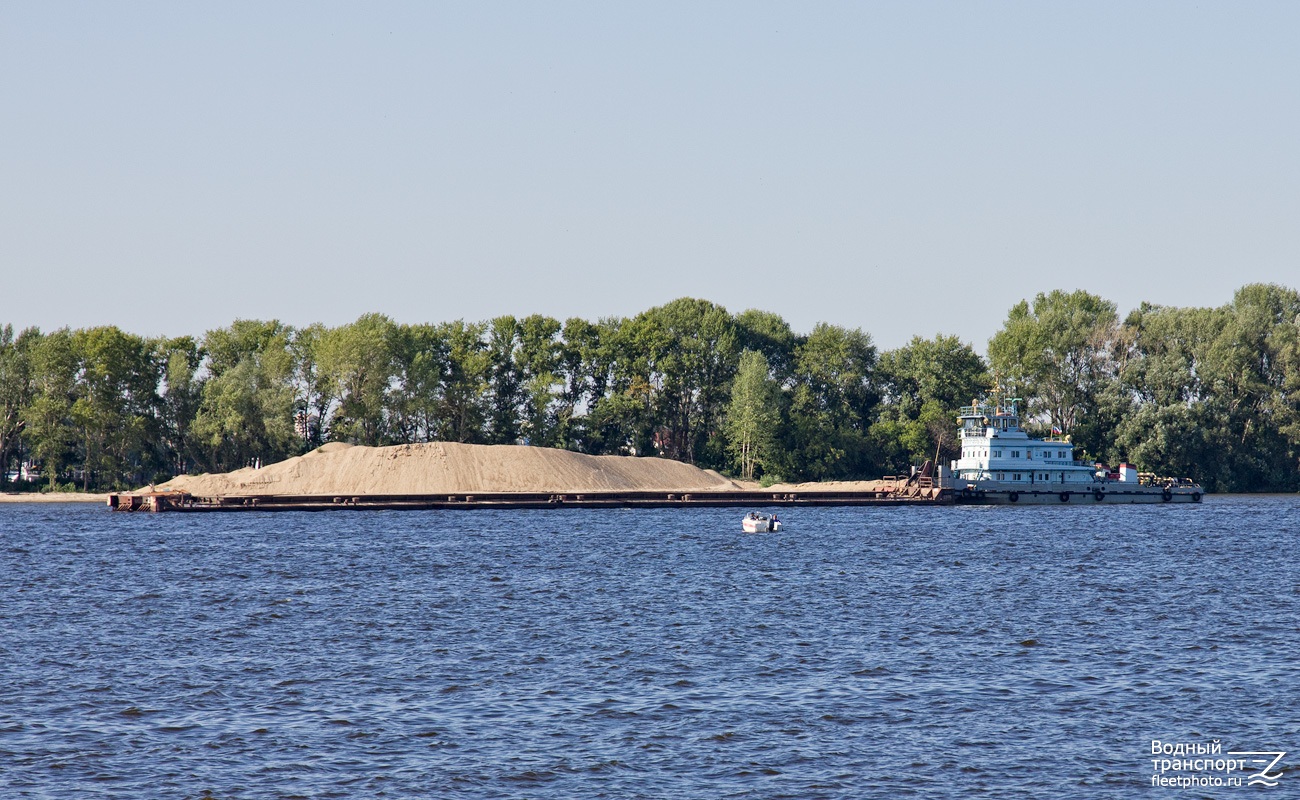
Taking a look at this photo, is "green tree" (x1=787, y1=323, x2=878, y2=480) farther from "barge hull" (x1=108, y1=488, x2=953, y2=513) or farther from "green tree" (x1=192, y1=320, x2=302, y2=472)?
"green tree" (x1=192, y1=320, x2=302, y2=472)

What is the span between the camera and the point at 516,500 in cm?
11344

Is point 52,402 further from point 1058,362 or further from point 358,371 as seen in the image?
point 1058,362

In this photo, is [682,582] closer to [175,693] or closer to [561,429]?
[175,693]

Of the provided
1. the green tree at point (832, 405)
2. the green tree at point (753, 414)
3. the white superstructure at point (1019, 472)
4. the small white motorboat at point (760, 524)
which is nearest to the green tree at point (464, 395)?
the green tree at point (753, 414)

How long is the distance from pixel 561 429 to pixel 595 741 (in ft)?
388

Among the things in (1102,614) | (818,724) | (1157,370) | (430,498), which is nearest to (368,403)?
(430,498)

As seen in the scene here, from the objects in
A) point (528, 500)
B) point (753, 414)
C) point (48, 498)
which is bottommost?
point (528, 500)

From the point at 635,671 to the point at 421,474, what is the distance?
89.0 metres

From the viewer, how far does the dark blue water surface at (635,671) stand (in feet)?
82.8

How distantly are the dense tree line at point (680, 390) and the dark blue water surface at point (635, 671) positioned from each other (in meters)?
65.6

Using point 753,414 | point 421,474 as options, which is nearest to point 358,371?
point 421,474

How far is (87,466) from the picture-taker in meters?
130

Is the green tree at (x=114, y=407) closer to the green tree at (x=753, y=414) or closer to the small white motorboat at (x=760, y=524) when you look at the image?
the green tree at (x=753, y=414)

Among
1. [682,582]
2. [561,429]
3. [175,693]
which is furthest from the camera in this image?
[561,429]
